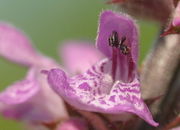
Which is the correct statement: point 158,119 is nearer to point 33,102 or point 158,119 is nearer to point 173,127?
point 173,127

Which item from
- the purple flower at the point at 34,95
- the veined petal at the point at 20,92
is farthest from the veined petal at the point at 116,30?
the purple flower at the point at 34,95

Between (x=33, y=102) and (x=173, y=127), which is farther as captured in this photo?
(x=33, y=102)

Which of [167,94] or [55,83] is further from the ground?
[55,83]

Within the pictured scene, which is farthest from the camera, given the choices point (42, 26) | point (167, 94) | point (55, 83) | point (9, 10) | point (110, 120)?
point (9, 10)

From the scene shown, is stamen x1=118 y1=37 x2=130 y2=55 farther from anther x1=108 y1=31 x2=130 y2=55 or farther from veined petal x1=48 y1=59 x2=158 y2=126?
veined petal x1=48 y1=59 x2=158 y2=126

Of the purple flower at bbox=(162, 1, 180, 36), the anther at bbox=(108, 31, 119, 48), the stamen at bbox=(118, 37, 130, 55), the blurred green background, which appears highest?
the purple flower at bbox=(162, 1, 180, 36)

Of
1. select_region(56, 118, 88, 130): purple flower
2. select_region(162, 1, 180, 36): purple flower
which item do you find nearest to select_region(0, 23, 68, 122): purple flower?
select_region(56, 118, 88, 130): purple flower

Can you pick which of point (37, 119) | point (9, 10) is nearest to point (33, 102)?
point (37, 119)
